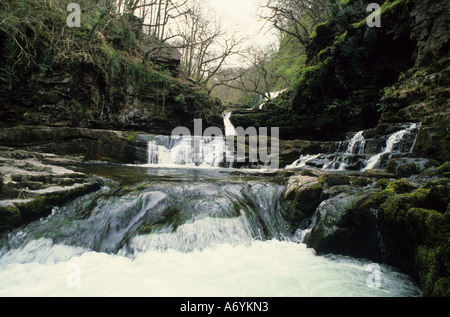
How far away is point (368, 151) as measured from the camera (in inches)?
296

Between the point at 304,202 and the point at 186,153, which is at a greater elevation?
the point at 186,153

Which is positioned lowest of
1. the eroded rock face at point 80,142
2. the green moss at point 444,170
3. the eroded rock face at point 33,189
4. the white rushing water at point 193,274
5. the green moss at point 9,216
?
the white rushing water at point 193,274

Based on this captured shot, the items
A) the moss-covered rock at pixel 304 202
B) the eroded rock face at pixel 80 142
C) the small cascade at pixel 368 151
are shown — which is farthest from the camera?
the eroded rock face at pixel 80 142

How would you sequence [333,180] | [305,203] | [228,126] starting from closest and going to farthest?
[305,203]
[333,180]
[228,126]

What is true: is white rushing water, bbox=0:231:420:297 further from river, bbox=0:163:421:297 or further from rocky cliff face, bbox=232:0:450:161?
rocky cliff face, bbox=232:0:450:161

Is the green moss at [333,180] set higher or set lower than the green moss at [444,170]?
lower

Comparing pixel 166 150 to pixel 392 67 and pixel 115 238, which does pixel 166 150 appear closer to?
pixel 115 238

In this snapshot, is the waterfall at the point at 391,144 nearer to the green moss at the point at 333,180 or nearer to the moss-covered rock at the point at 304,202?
the green moss at the point at 333,180

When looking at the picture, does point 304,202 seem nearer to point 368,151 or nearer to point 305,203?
point 305,203

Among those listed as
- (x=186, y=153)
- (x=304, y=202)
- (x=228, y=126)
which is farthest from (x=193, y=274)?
(x=228, y=126)

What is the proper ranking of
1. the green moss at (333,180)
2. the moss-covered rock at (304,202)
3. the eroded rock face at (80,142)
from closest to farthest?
1. the moss-covered rock at (304,202)
2. the green moss at (333,180)
3. the eroded rock face at (80,142)

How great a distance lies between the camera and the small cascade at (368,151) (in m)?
6.45

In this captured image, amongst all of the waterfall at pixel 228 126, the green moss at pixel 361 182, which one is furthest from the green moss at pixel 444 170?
the waterfall at pixel 228 126
